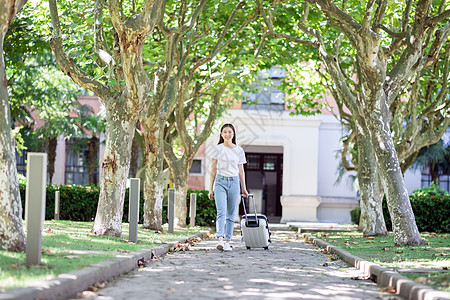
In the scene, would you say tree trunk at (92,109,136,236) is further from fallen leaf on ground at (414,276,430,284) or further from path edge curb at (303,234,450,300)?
fallen leaf on ground at (414,276,430,284)

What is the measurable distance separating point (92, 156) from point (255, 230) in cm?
2394

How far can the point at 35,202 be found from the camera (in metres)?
6.36

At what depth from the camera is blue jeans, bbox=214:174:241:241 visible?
11.2m

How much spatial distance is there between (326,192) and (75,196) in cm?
1417

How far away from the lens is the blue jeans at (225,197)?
36.8ft

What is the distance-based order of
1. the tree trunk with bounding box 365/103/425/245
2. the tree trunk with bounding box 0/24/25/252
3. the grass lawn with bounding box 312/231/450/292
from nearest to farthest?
the grass lawn with bounding box 312/231/450/292, the tree trunk with bounding box 0/24/25/252, the tree trunk with bounding box 365/103/425/245

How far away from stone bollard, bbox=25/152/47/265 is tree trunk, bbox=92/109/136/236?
526 centimetres

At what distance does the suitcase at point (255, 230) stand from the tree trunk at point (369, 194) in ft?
16.8

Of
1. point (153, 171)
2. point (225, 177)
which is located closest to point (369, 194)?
point (153, 171)

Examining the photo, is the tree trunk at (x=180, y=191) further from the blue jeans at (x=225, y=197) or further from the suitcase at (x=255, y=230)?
the blue jeans at (x=225, y=197)

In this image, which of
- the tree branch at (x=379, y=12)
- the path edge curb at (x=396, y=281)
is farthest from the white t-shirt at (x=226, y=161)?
the tree branch at (x=379, y=12)

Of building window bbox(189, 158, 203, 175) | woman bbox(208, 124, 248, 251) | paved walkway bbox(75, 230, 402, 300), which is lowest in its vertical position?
paved walkway bbox(75, 230, 402, 300)

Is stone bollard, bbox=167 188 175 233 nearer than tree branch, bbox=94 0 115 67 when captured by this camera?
No

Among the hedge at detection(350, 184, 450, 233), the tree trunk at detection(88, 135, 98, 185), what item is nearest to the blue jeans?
the hedge at detection(350, 184, 450, 233)
